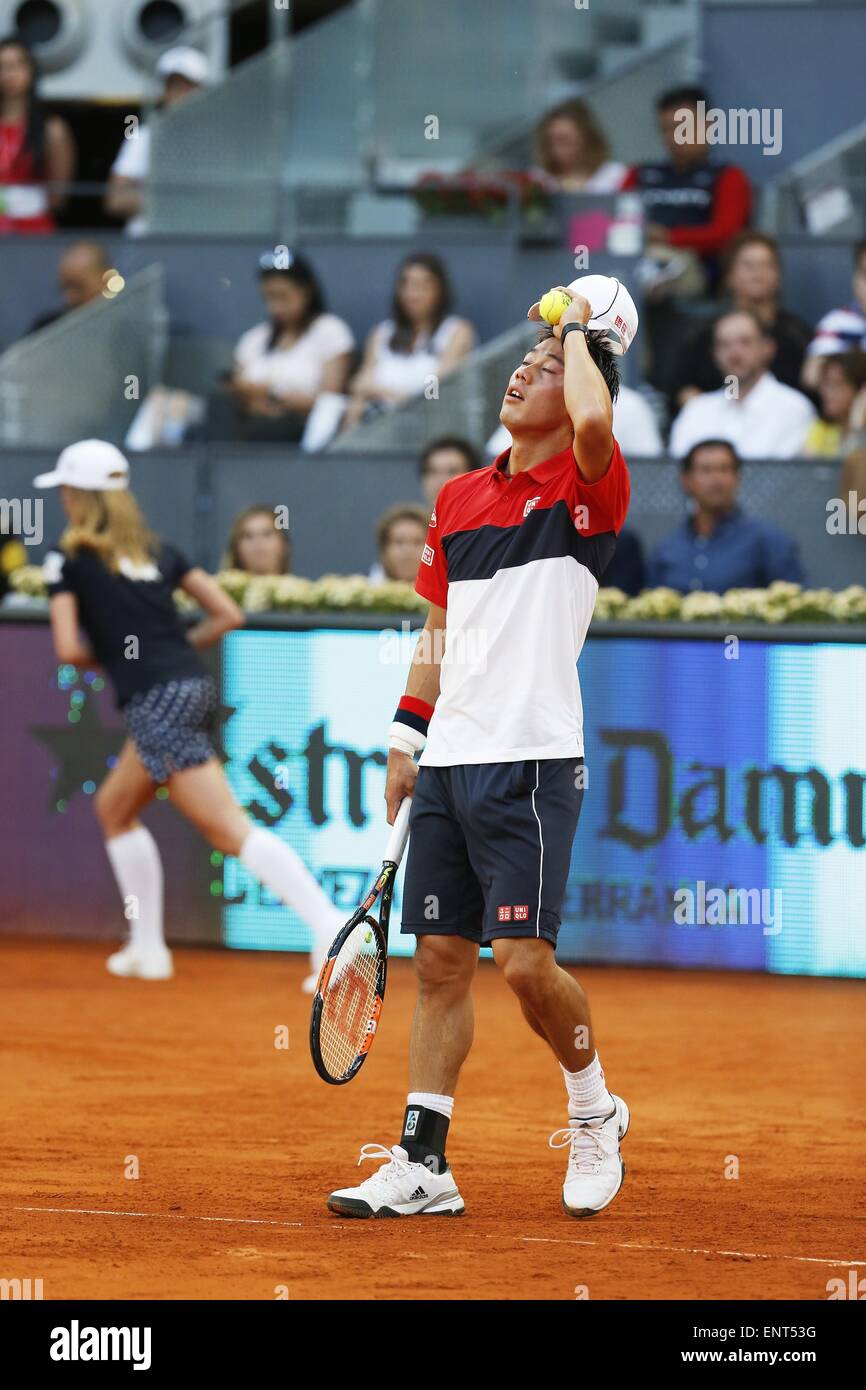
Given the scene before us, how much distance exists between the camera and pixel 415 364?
39.6 feet

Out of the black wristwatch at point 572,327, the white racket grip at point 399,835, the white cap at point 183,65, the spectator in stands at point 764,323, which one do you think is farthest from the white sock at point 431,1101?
the white cap at point 183,65

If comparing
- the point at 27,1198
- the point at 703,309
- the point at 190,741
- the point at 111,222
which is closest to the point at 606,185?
the point at 703,309

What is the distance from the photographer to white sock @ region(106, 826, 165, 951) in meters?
8.91

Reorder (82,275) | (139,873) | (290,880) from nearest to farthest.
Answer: (290,880)
(139,873)
(82,275)

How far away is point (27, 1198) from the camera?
514 cm

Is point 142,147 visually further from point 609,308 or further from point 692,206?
point 609,308

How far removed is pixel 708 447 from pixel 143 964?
11.7 feet

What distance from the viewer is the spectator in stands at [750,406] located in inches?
435

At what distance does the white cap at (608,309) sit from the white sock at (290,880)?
3819mm

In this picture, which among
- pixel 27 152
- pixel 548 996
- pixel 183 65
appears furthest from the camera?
pixel 27 152

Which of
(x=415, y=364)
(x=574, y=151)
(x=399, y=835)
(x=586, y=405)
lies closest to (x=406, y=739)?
(x=399, y=835)

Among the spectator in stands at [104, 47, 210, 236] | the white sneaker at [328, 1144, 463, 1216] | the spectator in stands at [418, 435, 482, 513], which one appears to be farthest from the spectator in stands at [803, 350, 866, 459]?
the white sneaker at [328, 1144, 463, 1216]

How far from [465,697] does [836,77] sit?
32.6 feet

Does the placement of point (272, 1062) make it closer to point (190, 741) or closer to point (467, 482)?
point (190, 741)
